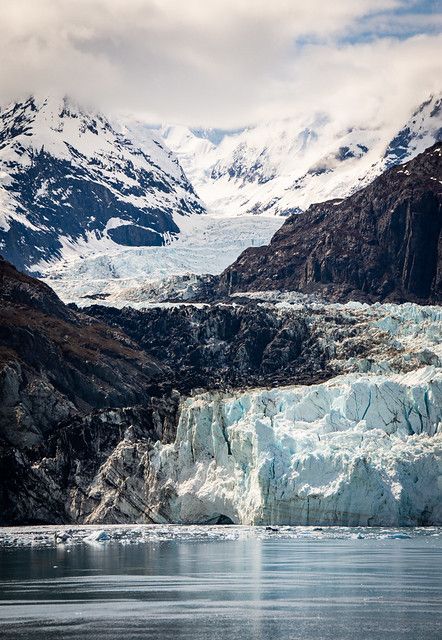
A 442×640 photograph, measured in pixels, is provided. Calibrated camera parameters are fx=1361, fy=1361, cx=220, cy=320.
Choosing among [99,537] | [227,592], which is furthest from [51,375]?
[227,592]

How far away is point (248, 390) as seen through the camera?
142625 millimetres

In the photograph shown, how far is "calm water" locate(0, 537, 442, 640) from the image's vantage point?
200ft

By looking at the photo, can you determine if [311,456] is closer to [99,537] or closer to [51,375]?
[99,537]

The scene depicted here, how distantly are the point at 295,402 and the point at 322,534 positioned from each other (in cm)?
2474

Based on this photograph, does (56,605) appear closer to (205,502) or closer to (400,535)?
(400,535)

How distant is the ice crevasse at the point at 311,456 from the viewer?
11100cm

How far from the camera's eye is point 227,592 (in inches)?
2857

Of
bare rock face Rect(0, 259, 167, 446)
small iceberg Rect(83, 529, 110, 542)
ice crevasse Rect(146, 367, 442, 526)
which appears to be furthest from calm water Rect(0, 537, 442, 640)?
bare rock face Rect(0, 259, 167, 446)

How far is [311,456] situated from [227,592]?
40083 mm

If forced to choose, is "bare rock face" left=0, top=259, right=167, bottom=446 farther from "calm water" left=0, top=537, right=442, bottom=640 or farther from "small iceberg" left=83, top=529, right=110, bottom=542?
"calm water" left=0, top=537, right=442, bottom=640

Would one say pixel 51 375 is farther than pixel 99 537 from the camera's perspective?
Yes

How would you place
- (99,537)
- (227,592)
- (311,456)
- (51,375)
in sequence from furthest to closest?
(51,375), (311,456), (99,537), (227,592)

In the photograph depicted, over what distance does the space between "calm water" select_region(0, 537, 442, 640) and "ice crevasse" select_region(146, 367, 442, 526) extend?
10064 millimetres

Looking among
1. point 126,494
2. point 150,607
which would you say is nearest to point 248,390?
point 126,494
